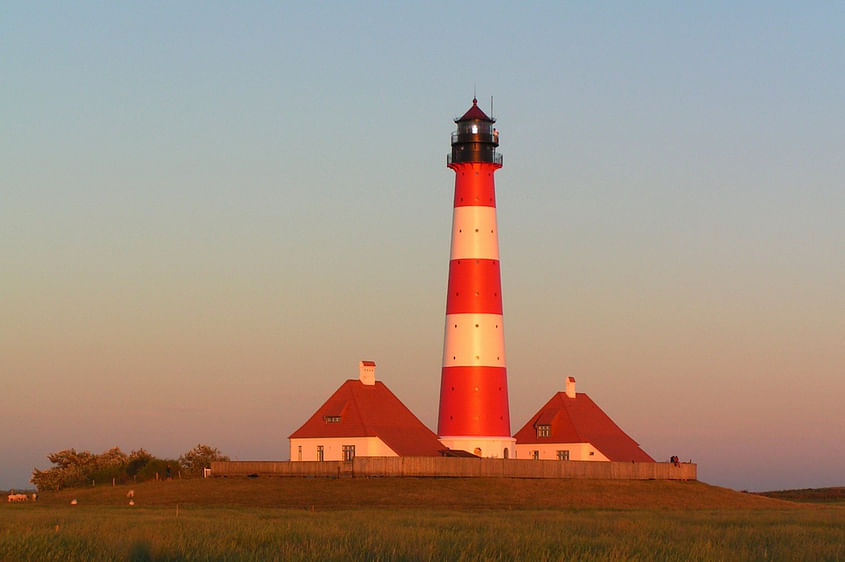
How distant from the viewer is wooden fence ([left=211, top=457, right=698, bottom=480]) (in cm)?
6469

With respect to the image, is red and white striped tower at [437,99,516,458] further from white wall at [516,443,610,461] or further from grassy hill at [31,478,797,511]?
white wall at [516,443,610,461]

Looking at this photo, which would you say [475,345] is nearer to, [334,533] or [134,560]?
[334,533]

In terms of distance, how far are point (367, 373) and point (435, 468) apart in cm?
1146

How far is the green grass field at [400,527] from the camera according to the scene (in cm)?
2250

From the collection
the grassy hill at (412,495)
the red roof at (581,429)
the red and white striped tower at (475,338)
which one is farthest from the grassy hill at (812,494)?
the red and white striped tower at (475,338)

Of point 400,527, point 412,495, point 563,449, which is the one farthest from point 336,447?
point 400,527

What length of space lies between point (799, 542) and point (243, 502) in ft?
104

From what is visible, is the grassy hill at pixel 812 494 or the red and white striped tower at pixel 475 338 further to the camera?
the grassy hill at pixel 812 494

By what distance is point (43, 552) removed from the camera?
68.3ft

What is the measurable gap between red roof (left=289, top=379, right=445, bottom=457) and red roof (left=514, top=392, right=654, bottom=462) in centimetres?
1122

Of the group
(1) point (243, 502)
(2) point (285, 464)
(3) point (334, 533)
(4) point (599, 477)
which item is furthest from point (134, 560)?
(4) point (599, 477)

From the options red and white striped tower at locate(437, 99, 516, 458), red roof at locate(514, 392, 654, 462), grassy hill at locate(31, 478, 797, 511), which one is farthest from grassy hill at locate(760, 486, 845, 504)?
red and white striped tower at locate(437, 99, 516, 458)

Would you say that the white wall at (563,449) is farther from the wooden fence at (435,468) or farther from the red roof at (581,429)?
the wooden fence at (435,468)

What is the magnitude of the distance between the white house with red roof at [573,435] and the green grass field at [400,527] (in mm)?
12263
